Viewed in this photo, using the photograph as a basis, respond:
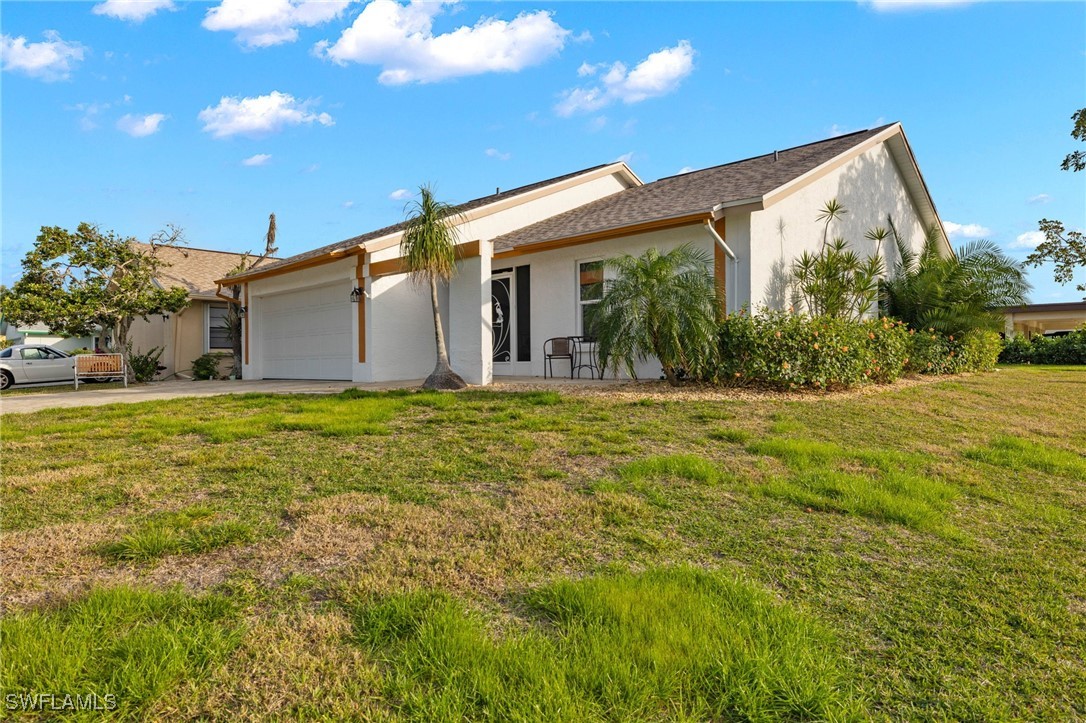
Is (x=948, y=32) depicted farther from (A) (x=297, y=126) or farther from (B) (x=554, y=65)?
(A) (x=297, y=126)

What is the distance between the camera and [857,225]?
12664 millimetres

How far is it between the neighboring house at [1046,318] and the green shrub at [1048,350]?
302 cm

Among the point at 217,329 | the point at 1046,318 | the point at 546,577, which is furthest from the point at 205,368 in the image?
the point at 1046,318

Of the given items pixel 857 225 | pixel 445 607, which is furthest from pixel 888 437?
pixel 857 225

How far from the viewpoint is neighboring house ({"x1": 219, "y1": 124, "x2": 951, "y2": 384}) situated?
9820 millimetres

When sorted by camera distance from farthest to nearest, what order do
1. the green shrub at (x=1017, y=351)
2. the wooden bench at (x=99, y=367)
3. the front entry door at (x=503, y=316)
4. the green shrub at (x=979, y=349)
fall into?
the green shrub at (x=1017, y=351) → the wooden bench at (x=99, y=367) → the front entry door at (x=503, y=316) → the green shrub at (x=979, y=349)

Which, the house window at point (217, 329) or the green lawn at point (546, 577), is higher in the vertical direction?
the house window at point (217, 329)

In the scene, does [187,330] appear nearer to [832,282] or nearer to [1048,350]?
[832,282]

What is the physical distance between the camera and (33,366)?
52.1ft

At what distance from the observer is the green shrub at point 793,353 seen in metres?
7.98

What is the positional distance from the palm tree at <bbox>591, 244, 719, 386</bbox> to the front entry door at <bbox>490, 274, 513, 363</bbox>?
15.4 feet

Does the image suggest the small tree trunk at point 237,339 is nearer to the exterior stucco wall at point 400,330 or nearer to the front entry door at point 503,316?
the exterior stucco wall at point 400,330

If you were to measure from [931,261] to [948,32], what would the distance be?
4510mm

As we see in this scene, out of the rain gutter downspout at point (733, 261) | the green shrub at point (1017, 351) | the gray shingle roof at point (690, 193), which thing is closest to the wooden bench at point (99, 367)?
the gray shingle roof at point (690, 193)
